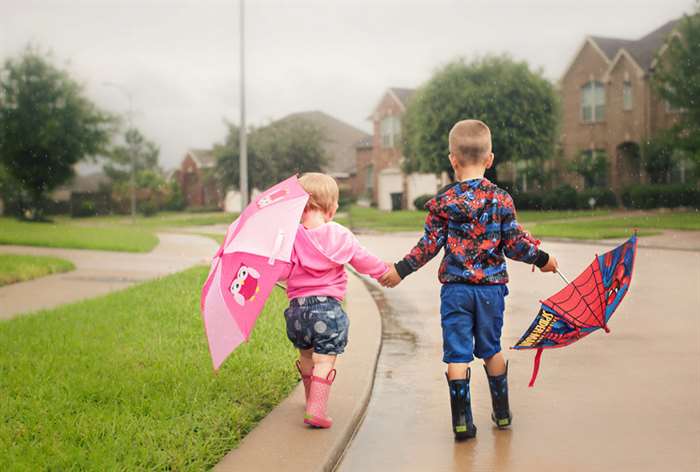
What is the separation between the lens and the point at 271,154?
47531 mm

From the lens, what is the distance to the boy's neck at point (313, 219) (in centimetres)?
468

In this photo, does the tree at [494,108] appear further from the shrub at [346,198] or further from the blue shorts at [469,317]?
the blue shorts at [469,317]

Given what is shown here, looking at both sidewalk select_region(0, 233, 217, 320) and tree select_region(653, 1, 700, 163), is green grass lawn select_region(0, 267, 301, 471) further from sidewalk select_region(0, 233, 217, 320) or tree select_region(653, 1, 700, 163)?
tree select_region(653, 1, 700, 163)

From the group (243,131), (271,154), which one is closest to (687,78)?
(243,131)

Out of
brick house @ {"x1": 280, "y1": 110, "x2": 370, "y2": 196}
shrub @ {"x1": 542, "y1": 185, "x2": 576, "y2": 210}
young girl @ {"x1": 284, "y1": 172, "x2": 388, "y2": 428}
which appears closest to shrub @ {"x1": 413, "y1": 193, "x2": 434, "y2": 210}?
brick house @ {"x1": 280, "y1": 110, "x2": 370, "y2": 196}

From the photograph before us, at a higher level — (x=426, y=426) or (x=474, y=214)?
(x=474, y=214)

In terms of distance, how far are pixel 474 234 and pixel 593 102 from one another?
37.1 meters

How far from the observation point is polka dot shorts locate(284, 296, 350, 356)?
4.58 meters

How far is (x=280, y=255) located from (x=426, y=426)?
1374 millimetres

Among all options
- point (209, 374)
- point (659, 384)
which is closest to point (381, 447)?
point (209, 374)

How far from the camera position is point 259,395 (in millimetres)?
5230

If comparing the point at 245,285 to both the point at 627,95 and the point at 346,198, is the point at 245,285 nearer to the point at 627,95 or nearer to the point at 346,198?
the point at 627,95

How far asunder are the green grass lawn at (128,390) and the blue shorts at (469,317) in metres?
1.17

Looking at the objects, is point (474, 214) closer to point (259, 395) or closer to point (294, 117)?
point (259, 395)
